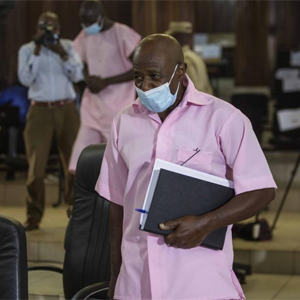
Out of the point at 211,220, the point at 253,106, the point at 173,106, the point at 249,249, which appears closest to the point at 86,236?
the point at 173,106

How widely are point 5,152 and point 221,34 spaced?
6817mm

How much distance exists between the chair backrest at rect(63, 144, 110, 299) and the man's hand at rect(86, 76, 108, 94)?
192 cm

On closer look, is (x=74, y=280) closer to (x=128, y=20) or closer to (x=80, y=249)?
(x=80, y=249)

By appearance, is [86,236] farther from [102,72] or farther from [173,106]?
[102,72]

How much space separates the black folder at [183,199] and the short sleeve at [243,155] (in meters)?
0.06

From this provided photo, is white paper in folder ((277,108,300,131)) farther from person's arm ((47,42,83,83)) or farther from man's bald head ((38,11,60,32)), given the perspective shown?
man's bald head ((38,11,60,32))

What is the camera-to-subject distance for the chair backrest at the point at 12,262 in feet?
8.04

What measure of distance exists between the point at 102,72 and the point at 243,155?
3.42 meters

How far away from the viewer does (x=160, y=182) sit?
2.23 meters

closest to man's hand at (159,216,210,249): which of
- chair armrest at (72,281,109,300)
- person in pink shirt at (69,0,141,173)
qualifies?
chair armrest at (72,281,109,300)

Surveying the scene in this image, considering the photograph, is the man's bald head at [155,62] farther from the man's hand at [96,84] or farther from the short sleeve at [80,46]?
the short sleeve at [80,46]

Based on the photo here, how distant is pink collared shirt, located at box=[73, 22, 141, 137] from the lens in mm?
5543

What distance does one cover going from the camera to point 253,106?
836 centimetres

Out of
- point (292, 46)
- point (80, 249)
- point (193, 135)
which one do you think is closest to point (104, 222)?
point (80, 249)
